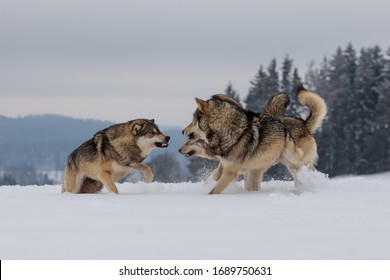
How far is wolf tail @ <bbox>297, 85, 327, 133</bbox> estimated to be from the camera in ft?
40.2

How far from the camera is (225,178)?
10922 millimetres

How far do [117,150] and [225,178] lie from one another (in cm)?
192

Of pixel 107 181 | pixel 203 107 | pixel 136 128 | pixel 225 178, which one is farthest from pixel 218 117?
pixel 107 181

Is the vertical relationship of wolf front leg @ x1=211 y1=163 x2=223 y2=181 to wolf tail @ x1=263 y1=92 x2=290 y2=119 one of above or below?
below

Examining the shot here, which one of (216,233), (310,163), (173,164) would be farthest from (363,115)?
(216,233)

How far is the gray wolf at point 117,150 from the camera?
11523 mm

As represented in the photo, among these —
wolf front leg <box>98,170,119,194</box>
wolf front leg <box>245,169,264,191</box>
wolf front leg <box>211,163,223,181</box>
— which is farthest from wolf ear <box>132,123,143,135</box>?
wolf front leg <box>245,169,264,191</box>

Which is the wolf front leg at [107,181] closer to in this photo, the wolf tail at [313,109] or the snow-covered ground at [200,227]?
the snow-covered ground at [200,227]

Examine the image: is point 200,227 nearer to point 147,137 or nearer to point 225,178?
point 225,178

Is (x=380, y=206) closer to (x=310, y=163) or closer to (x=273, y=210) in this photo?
(x=273, y=210)

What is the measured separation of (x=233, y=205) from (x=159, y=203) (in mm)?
1004

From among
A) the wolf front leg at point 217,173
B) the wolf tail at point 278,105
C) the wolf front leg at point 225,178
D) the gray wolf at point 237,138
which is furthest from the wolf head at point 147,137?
the wolf tail at point 278,105

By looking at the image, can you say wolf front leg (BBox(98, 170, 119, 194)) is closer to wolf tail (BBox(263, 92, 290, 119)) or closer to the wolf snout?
the wolf snout

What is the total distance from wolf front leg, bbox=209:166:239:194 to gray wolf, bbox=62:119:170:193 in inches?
48.1
